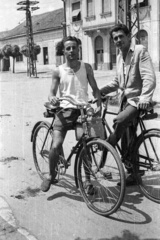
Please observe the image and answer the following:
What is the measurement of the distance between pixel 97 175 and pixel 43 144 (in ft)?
3.69

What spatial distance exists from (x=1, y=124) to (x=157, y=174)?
16.3 ft

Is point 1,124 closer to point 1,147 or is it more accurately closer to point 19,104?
point 1,147

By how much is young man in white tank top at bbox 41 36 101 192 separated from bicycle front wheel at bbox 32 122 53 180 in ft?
1.48

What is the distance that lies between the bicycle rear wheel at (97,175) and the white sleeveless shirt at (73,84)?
59cm

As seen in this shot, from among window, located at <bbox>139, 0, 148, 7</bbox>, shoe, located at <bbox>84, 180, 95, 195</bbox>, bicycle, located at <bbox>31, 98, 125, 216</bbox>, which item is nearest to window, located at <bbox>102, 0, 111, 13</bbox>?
window, located at <bbox>139, 0, 148, 7</bbox>

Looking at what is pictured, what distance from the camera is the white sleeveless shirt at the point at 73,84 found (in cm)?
362

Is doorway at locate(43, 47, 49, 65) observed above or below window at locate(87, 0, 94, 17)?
below

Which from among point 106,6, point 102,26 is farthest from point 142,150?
point 106,6

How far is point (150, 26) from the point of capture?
98.1 ft

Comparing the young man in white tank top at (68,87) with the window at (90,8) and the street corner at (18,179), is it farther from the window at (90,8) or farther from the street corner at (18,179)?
the window at (90,8)

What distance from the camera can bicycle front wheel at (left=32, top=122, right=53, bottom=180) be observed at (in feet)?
13.7

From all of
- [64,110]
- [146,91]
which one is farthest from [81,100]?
[146,91]

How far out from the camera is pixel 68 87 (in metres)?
3.65

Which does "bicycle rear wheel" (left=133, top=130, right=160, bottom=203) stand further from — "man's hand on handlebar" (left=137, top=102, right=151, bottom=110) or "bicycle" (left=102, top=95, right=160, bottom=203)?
"man's hand on handlebar" (left=137, top=102, right=151, bottom=110)
